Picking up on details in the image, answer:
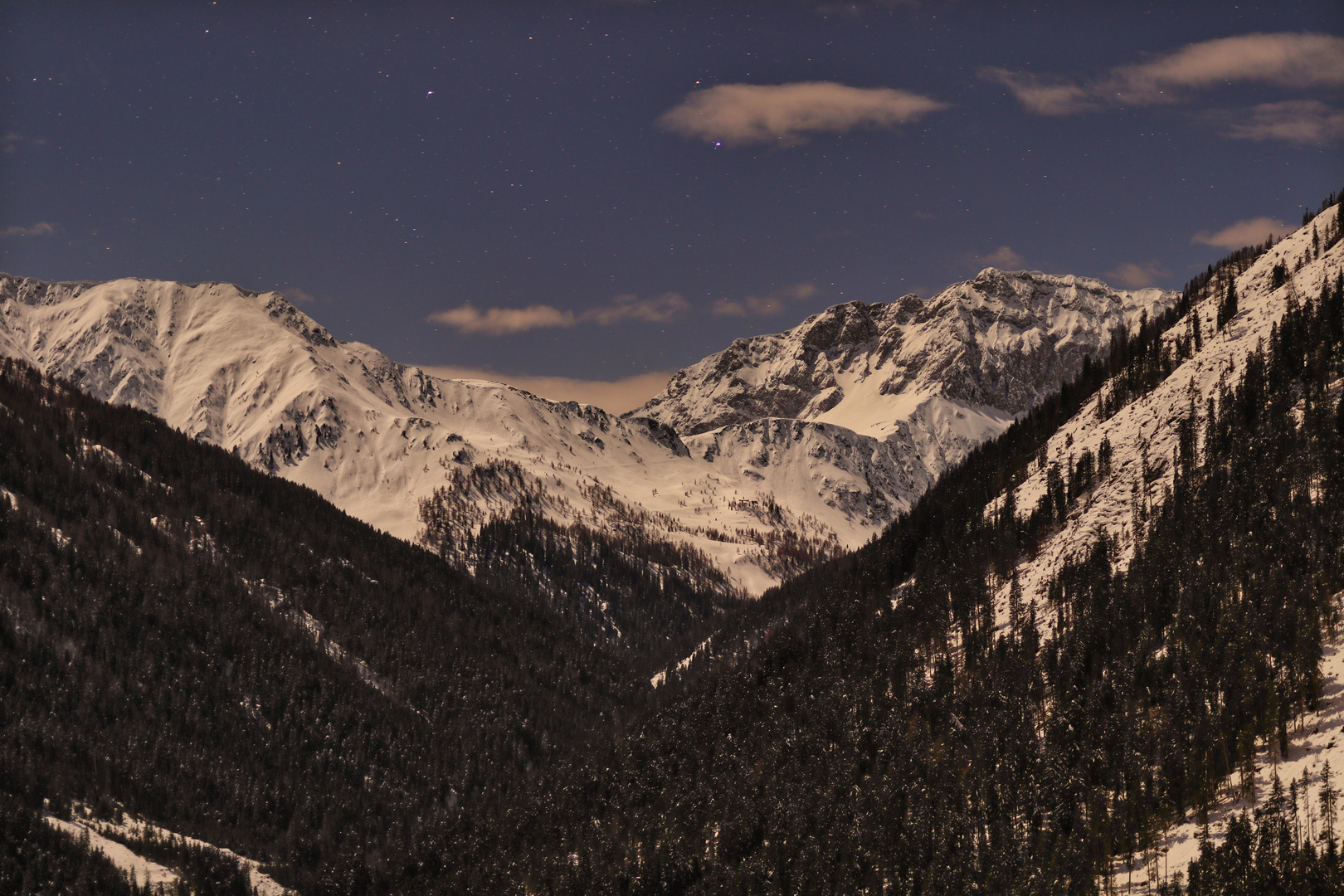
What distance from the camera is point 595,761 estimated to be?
17525 centimetres

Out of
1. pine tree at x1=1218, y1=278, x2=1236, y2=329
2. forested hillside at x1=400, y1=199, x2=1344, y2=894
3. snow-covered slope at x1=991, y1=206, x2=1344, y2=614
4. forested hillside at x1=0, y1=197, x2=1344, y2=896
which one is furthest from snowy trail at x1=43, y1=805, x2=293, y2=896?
pine tree at x1=1218, y1=278, x2=1236, y2=329

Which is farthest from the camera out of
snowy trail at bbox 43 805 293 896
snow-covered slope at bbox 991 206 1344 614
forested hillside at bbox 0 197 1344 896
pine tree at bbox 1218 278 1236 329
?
snowy trail at bbox 43 805 293 896

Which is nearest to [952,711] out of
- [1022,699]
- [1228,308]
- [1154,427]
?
[1022,699]

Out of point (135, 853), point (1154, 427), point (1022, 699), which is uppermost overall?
point (1154, 427)

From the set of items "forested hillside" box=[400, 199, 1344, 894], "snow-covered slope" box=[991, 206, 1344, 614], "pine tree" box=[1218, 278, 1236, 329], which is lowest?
"forested hillside" box=[400, 199, 1344, 894]

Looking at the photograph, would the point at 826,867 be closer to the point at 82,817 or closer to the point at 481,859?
the point at 481,859

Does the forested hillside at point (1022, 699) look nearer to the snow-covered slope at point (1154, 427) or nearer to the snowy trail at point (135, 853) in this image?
the snow-covered slope at point (1154, 427)

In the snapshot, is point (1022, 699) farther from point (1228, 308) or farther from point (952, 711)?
point (1228, 308)

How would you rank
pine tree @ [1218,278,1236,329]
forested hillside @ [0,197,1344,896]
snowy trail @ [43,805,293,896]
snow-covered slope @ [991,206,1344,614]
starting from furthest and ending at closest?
snowy trail @ [43,805,293,896], pine tree @ [1218,278,1236,329], snow-covered slope @ [991,206,1344,614], forested hillside @ [0,197,1344,896]

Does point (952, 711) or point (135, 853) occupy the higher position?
point (952, 711)

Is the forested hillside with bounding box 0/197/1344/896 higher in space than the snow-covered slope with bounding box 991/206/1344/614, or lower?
lower

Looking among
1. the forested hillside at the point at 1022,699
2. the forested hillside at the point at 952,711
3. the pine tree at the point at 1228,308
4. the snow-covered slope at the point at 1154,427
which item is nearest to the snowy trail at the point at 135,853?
the forested hillside at the point at 952,711

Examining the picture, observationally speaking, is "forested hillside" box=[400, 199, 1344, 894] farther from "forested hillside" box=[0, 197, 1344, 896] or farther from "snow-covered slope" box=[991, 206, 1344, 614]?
"snow-covered slope" box=[991, 206, 1344, 614]

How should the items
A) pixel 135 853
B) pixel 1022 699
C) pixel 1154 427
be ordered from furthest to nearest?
1. pixel 135 853
2. pixel 1154 427
3. pixel 1022 699
